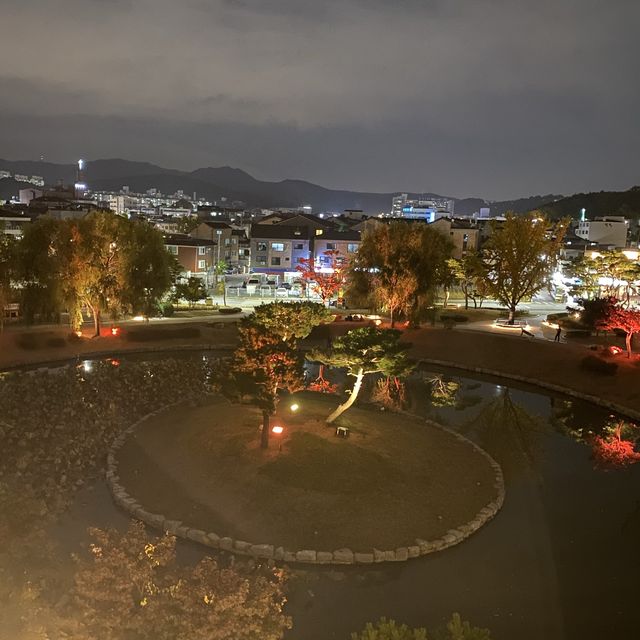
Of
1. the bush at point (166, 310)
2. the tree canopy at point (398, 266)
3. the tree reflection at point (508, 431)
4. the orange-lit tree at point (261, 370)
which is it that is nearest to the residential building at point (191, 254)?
the bush at point (166, 310)

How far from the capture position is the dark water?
9578 mm

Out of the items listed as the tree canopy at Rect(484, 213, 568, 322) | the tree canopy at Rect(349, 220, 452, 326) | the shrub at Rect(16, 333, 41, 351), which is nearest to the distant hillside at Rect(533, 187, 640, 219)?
the tree canopy at Rect(484, 213, 568, 322)

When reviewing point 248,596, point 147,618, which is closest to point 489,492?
point 248,596

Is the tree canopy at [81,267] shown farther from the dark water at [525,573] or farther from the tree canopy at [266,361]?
the dark water at [525,573]

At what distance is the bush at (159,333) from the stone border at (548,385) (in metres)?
12.8

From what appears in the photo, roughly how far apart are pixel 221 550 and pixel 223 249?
56.9 m

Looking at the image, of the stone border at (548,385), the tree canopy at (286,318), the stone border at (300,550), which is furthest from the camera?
the stone border at (548,385)

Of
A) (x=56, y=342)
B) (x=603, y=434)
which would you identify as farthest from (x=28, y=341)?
(x=603, y=434)

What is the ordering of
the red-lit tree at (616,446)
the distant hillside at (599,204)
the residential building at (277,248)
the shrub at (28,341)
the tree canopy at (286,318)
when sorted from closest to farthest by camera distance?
the tree canopy at (286,318)
the red-lit tree at (616,446)
the shrub at (28,341)
the residential building at (277,248)
the distant hillside at (599,204)

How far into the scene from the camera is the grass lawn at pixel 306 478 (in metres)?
11.8

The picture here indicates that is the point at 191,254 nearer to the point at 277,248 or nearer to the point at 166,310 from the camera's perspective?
the point at 277,248

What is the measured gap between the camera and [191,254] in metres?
53.2

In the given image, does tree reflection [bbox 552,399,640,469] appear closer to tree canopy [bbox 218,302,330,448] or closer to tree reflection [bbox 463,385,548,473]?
tree reflection [bbox 463,385,548,473]

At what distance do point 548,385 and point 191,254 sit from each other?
3649 centimetres
